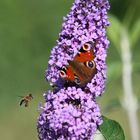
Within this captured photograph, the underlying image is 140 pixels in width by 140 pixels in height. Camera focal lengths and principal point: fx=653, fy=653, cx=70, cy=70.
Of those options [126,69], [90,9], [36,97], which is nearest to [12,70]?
[36,97]

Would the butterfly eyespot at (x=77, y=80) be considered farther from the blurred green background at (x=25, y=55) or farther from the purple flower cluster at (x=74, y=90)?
the blurred green background at (x=25, y=55)

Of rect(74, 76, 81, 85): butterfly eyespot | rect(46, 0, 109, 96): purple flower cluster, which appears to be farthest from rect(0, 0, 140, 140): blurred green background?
rect(74, 76, 81, 85): butterfly eyespot

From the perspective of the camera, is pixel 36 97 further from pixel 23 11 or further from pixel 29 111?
pixel 23 11

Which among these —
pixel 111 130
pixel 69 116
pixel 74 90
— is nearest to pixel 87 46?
pixel 74 90

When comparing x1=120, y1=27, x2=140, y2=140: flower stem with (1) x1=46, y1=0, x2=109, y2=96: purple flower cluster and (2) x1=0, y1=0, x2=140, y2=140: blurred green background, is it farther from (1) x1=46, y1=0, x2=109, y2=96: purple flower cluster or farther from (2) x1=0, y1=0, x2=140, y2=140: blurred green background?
(2) x1=0, y1=0, x2=140, y2=140: blurred green background

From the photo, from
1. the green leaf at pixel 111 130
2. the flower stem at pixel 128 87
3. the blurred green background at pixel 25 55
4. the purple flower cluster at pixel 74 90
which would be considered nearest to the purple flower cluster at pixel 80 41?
the purple flower cluster at pixel 74 90

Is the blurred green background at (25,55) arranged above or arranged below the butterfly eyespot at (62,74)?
above

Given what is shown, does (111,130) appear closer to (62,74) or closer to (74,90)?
(74,90)
